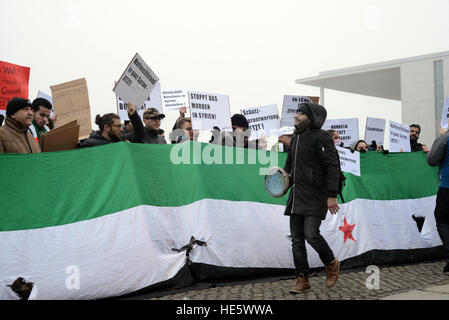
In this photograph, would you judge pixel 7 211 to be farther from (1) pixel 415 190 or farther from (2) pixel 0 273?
(1) pixel 415 190

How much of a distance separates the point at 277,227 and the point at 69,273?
2.80m

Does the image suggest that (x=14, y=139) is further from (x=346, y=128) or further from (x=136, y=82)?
(x=346, y=128)

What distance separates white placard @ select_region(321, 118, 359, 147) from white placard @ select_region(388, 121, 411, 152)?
2.20ft

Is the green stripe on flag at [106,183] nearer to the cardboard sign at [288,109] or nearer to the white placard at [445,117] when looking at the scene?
the cardboard sign at [288,109]

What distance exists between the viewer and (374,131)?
36.4ft

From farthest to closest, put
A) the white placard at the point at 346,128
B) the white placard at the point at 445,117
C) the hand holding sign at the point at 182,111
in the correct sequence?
the white placard at the point at 346,128 < the hand holding sign at the point at 182,111 < the white placard at the point at 445,117

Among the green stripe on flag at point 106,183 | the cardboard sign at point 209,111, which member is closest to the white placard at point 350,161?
the green stripe on flag at point 106,183

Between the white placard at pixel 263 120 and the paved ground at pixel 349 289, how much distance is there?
3.23 metres

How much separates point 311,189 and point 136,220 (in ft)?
6.02

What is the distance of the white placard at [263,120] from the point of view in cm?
1029

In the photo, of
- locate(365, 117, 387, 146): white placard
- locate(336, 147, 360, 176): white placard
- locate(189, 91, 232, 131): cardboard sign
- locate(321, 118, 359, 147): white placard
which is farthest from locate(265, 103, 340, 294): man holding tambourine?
locate(365, 117, 387, 146): white placard

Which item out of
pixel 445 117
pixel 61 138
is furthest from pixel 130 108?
pixel 445 117

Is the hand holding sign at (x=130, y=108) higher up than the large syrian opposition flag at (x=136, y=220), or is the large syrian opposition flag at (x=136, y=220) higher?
the hand holding sign at (x=130, y=108)

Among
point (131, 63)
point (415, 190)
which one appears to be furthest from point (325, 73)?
point (131, 63)
